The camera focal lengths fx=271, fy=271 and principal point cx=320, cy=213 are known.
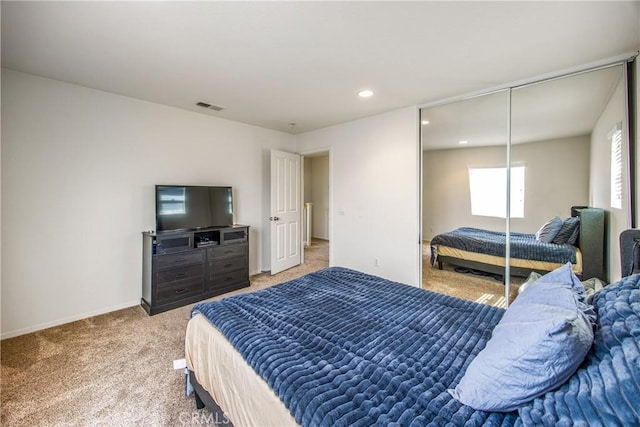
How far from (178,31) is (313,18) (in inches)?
38.1

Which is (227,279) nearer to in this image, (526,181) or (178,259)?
(178,259)

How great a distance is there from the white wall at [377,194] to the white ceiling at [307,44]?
0.73 metres

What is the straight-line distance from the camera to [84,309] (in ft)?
9.65

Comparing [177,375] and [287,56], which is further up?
[287,56]

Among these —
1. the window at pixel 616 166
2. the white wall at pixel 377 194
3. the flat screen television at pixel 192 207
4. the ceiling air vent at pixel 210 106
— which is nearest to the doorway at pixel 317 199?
the white wall at pixel 377 194

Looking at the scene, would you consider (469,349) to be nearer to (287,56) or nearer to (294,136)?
(287,56)

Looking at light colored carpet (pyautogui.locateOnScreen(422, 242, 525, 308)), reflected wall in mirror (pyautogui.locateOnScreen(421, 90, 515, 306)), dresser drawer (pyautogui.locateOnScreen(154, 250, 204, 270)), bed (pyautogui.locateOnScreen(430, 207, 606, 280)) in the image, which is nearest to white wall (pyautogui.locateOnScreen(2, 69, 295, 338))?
dresser drawer (pyautogui.locateOnScreen(154, 250, 204, 270))

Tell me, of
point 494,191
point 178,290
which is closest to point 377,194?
point 494,191

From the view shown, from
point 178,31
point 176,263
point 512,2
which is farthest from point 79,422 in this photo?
point 512,2

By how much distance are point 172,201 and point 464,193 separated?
354cm

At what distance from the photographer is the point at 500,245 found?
2.95 metres

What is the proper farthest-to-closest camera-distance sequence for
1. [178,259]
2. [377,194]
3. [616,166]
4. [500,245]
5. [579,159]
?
[377,194] < [178,259] < [500,245] < [579,159] < [616,166]

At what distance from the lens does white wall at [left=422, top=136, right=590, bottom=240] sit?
2.54m

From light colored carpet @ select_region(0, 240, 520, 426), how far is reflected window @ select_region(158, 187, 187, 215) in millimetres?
1184
